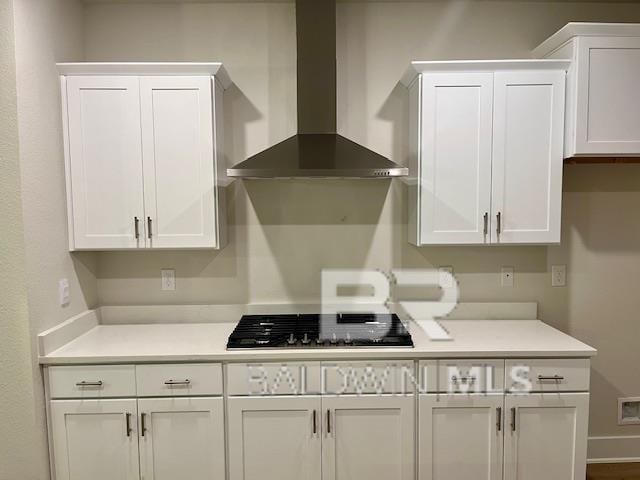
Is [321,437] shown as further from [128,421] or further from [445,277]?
[445,277]

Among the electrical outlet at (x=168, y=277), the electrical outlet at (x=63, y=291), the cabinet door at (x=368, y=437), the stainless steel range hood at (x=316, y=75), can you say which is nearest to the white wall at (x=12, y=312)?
the electrical outlet at (x=63, y=291)

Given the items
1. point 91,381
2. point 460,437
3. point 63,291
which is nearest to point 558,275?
point 460,437

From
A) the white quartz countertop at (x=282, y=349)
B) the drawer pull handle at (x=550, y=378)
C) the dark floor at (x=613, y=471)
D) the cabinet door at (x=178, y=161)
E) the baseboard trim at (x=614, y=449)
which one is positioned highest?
the cabinet door at (x=178, y=161)

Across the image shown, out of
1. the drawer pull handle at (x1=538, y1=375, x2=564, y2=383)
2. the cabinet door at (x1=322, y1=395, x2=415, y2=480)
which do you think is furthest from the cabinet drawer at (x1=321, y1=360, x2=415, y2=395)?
the drawer pull handle at (x1=538, y1=375, x2=564, y2=383)

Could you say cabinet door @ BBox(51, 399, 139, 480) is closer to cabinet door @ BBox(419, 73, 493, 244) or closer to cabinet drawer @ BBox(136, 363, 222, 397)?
cabinet drawer @ BBox(136, 363, 222, 397)

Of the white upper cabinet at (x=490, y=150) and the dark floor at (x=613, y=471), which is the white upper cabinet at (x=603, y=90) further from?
the dark floor at (x=613, y=471)

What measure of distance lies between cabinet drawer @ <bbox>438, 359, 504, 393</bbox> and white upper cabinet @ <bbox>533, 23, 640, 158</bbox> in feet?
3.88

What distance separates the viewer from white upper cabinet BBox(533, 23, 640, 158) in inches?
87.7

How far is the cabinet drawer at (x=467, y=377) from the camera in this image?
2.13m

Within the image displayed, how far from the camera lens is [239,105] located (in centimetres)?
263

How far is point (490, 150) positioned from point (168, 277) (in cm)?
195

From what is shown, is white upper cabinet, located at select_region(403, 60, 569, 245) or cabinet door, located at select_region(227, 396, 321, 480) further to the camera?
white upper cabinet, located at select_region(403, 60, 569, 245)

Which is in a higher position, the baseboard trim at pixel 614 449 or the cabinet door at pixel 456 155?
the cabinet door at pixel 456 155

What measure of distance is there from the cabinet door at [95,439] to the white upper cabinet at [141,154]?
791 millimetres
